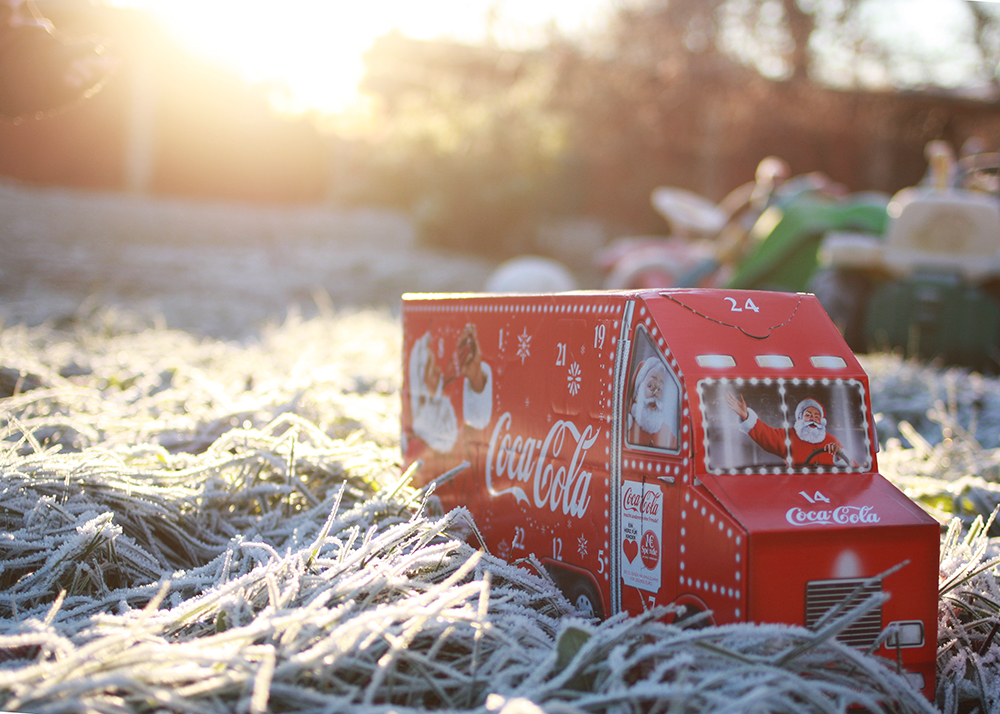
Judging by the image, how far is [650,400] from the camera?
2.59 metres

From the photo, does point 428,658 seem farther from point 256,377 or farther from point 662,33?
point 662,33

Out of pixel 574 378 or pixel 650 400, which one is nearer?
pixel 650 400

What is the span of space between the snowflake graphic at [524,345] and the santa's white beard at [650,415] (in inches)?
24.4

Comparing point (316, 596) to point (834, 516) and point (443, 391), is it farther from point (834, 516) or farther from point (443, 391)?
point (834, 516)

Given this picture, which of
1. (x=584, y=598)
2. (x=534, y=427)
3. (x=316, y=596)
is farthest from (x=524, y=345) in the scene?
(x=316, y=596)

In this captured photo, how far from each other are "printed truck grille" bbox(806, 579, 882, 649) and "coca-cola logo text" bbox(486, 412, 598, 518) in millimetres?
795

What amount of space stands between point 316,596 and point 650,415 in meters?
1.19

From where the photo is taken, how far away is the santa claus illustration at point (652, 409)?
251 cm

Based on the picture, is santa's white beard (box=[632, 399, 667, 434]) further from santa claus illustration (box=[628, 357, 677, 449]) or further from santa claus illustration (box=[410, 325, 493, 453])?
santa claus illustration (box=[410, 325, 493, 453])

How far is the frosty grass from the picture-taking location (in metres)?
2.01

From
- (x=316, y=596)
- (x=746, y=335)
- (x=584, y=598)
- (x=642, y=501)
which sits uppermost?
(x=746, y=335)

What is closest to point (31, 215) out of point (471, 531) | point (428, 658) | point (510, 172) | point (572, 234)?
point (510, 172)

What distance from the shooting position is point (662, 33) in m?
16.9

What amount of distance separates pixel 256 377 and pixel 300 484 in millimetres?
2642
